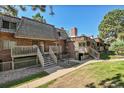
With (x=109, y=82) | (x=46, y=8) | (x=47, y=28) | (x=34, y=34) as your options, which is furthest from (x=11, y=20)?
(x=109, y=82)

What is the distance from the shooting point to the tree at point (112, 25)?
44.4m

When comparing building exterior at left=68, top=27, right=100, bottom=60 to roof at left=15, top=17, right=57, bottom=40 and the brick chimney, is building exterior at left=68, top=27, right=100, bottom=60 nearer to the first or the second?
the brick chimney

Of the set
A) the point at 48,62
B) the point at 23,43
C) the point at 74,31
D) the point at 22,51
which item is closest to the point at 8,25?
the point at 23,43

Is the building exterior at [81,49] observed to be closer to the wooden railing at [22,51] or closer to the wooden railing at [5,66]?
the wooden railing at [22,51]

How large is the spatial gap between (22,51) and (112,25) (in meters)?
34.7

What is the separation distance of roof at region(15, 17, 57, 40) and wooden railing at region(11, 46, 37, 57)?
1290mm

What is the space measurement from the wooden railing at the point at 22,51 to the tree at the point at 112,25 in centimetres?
3183

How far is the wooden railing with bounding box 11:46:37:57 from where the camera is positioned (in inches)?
635
